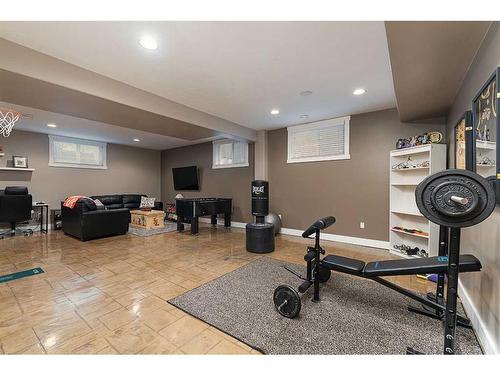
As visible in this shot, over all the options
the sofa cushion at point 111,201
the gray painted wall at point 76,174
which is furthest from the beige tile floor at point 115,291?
the sofa cushion at point 111,201

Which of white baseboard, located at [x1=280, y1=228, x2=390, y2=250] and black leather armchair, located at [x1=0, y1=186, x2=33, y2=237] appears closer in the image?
white baseboard, located at [x1=280, y1=228, x2=390, y2=250]

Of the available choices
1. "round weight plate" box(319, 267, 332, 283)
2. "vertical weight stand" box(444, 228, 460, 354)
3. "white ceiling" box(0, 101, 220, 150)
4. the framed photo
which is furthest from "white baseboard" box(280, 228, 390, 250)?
the framed photo

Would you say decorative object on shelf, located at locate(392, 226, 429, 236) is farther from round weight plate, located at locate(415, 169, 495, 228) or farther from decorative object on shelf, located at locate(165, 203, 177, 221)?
decorative object on shelf, located at locate(165, 203, 177, 221)

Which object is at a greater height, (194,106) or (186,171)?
(194,106)

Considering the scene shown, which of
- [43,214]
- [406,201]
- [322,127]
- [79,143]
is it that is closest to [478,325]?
[406,201]

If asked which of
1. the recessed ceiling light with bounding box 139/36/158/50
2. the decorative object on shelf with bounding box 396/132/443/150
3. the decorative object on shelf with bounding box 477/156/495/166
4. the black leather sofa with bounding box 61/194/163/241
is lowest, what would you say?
the black leather sofa with bounding box 61/194/163/241

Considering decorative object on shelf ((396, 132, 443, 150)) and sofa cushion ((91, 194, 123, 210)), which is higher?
decorative object on shelf ((396, 132, 443, 150))

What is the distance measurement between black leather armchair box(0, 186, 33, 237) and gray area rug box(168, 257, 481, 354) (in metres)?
5.34

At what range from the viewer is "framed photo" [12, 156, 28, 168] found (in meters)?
5.43

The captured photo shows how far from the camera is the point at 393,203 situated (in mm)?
3836

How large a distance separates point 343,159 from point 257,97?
2.31 meters
